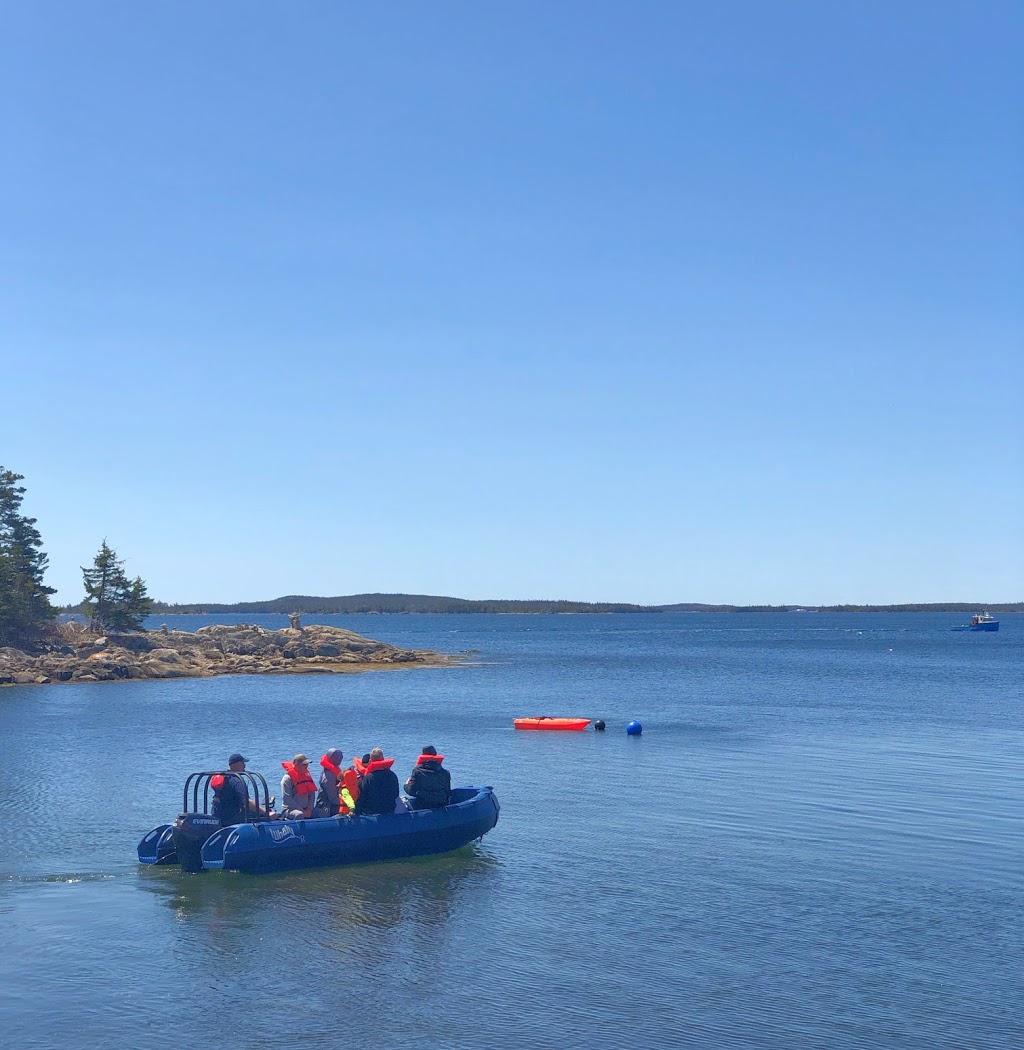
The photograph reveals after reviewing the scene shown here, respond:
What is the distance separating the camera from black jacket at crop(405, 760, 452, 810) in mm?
21656

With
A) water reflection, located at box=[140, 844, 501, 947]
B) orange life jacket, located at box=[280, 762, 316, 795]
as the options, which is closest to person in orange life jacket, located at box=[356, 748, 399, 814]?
orange life jacket, located at box=[280, 762, 316, 795]

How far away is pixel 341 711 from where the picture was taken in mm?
52156

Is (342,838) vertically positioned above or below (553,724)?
above

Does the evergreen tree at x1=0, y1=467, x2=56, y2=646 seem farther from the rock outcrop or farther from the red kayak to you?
the red kayak

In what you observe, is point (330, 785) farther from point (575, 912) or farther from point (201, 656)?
point (201, 656)

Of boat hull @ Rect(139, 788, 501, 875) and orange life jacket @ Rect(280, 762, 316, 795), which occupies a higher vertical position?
orange life jacket @ Rect(280, 762, 316, 795)

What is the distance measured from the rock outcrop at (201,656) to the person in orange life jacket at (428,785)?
4893 cm

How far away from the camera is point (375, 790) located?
69.1 ft

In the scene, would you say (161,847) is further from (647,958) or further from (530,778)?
(530,778)

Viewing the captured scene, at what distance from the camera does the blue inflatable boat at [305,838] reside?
63.9ft

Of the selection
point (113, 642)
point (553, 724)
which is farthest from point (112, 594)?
point (553, 724)

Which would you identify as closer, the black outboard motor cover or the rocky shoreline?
the black outboard motor cover

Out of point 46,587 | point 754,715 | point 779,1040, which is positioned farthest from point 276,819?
point 46,587

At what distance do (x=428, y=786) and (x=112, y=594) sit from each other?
6193 centimetres
